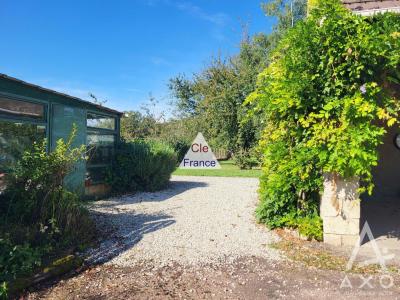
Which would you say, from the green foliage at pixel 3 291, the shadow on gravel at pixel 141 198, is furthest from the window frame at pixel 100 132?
the green foliage at pixel 3 291

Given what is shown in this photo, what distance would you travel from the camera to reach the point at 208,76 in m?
24.5

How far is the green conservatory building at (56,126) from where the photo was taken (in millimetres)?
6062

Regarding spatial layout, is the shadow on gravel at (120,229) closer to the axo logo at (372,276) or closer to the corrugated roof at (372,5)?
the axo logo at (372,276)

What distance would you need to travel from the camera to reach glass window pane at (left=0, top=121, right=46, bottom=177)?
5.93m

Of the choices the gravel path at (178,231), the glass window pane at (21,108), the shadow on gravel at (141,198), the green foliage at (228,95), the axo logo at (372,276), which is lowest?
the axo logo at (372,276)

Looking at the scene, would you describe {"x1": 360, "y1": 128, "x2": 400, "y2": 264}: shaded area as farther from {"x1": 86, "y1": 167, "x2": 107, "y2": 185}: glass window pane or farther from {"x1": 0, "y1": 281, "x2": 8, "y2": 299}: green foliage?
{"x1": 86, "y1": 167, "x2": 107, "y2": 185}: glass window pane

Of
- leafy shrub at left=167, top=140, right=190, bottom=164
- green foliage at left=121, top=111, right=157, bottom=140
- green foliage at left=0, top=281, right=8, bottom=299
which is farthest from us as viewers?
green foliage at left=121, top=111, right=157, bottom=140

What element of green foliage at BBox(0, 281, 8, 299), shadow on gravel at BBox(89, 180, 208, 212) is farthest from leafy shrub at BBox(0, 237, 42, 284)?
shadow on gravel at BBox(89, 180, 208, 212)

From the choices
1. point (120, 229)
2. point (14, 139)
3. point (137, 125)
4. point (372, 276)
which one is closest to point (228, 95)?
point (137, 125)

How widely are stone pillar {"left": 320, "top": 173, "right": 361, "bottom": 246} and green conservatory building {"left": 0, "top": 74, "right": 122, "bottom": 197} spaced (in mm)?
4510

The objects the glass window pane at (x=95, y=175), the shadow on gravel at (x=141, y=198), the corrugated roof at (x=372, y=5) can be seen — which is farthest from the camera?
the glass window pane at (x=95, y=175)

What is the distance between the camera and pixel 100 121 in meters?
9.27

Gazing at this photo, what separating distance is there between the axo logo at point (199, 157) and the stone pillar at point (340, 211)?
15.3 metres

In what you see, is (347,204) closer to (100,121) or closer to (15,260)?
(15,260)
